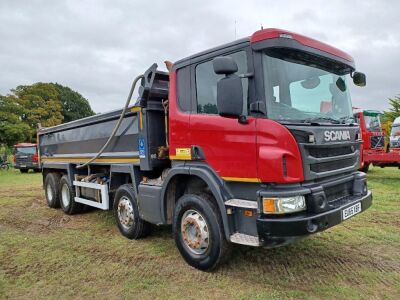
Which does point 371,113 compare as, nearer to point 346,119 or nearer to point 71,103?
point 346,119

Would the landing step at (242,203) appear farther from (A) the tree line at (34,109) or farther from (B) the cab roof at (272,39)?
(A) the tree line at (34,109)

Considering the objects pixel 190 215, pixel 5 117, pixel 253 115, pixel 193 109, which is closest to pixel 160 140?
pixel 193 109

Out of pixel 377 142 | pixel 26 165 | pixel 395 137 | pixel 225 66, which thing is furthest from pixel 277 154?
pixel 26 165

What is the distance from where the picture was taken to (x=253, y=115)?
11.7 ft

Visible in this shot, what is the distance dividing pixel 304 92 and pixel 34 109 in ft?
154

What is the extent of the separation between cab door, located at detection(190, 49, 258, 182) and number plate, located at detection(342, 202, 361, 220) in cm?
108

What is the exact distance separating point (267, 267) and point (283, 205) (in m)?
1.19

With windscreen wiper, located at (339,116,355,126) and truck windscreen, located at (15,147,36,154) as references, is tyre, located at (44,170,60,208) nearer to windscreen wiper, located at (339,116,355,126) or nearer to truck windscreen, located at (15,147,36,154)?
windscreen wiper, located at (339,116,355,126)

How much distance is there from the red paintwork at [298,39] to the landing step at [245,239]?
198cm

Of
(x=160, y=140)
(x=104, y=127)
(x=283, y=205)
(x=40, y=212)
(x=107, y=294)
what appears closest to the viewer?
(x=283, y=205)

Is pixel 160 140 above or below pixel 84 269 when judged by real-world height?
above

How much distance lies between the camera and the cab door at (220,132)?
3.61 metres

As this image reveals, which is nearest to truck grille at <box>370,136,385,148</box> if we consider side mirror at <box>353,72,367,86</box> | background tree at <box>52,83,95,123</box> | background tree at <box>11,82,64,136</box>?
side mirror at <box>353,72,367,86</box>

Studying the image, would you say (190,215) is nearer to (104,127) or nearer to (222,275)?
(222,275)
